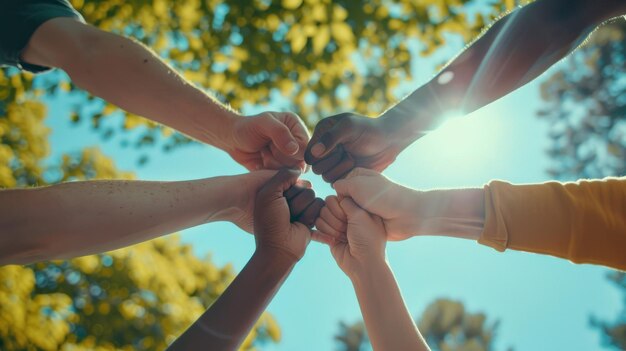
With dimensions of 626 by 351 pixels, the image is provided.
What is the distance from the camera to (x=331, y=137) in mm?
2232

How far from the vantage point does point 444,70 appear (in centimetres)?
230

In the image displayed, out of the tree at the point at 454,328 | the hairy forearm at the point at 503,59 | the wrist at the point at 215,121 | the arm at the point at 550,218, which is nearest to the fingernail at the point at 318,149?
the hairy forearm at the point at 503,59

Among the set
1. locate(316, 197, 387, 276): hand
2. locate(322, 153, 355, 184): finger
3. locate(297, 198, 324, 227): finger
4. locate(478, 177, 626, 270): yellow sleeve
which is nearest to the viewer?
locate(478, 177, 626, 270): yellow sleeve

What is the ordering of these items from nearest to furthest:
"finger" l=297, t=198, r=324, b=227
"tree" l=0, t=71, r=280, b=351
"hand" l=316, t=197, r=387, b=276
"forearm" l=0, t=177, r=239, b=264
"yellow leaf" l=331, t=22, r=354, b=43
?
"forearm" l=0, t=177, r=239, b=264
"hand" l=316, t=197, r=387, b=276
"finger" l=297, t=198, r=324, b=227
"yellow leaf" l=331, t=22, r=354, b=43
"tree" l=0, t=71, r=280, b=351

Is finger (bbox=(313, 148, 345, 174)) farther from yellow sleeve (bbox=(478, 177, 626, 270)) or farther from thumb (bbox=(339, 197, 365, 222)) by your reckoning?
yellow sleeve (bbox=(478, 177, 626, 270))

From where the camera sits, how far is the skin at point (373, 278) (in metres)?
1.69

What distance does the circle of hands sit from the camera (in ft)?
6.79

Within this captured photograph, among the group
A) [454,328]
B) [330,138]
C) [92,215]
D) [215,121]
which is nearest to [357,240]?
[330,138]

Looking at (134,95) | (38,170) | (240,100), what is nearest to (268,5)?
(240,100)

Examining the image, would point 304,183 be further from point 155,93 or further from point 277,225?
point 155,93

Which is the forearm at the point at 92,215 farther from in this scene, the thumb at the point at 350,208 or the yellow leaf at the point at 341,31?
the yellow leaf at the point at 341,31

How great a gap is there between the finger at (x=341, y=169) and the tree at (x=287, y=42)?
2.06 metres

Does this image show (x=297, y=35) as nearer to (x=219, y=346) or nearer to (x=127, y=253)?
(x=219, y=346)

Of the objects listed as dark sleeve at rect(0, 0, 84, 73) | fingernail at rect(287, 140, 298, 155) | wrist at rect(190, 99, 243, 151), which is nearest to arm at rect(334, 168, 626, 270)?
fingernail at rect(287, 140, 298, 155)
